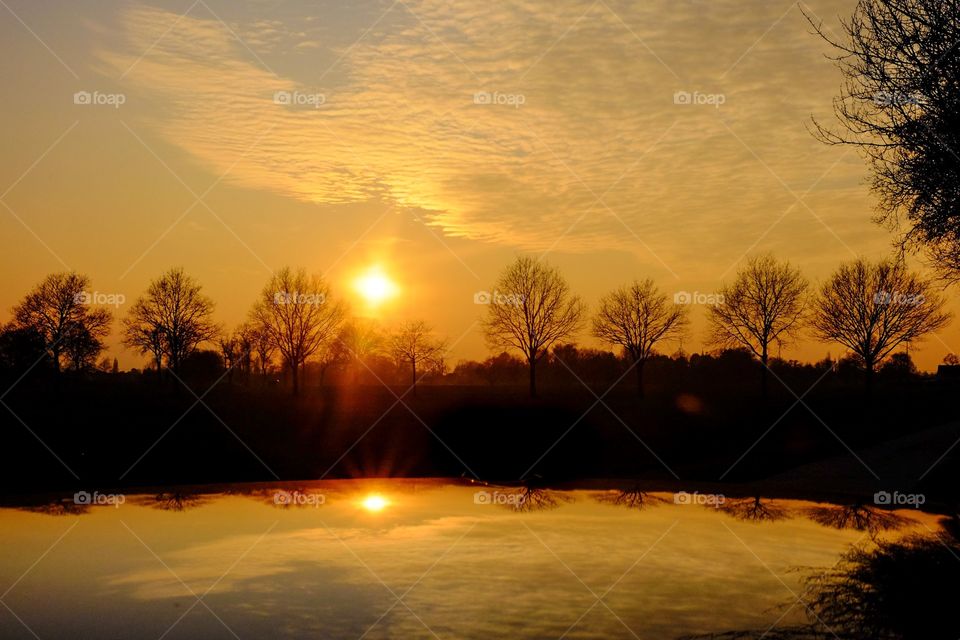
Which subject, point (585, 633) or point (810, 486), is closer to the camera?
point (585, 633)

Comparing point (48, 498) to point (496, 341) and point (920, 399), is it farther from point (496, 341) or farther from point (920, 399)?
point (920, 399)

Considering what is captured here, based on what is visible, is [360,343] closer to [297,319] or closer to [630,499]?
[297,319]

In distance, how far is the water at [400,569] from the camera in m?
13.7

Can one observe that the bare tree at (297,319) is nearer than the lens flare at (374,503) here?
No

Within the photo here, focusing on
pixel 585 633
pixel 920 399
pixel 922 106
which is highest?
pixel 922 106

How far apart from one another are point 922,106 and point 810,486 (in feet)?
64.1

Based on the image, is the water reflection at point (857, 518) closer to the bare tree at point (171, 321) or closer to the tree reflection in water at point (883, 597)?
the tree reflection in water at point (883, 597)

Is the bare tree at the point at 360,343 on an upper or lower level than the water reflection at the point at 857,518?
upper

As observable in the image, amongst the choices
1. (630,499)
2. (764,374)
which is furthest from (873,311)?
(630,499)

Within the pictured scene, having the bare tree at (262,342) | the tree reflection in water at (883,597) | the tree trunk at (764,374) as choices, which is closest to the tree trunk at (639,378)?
the tree trunk at (764,374)

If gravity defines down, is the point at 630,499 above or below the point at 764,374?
below

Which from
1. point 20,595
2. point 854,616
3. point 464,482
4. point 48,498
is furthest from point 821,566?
point 48,498

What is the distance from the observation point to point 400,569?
18.0m

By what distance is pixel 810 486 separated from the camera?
118ft
